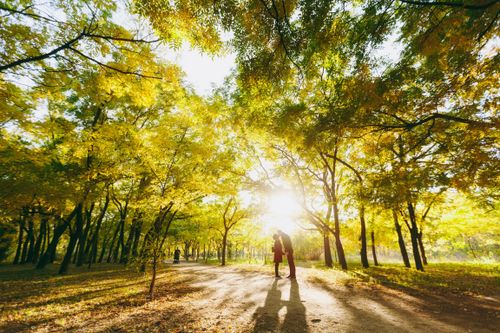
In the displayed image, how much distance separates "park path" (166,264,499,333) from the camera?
14.2 ft

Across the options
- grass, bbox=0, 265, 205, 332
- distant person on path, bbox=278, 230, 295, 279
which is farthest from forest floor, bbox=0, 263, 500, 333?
distant person on path, bbox=278, 230, 295, 279

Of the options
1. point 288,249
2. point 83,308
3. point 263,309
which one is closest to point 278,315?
point 263,309

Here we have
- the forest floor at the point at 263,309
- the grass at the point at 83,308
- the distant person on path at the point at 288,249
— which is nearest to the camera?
the forest floor at the point at 263,309

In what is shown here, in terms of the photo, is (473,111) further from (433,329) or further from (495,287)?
(495,287)

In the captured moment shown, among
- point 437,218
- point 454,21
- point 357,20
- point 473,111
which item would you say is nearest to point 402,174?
point 473,111

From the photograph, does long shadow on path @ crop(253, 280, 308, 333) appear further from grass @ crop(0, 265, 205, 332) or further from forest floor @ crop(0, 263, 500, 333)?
grass @ crop(0, 265, 205, 332)

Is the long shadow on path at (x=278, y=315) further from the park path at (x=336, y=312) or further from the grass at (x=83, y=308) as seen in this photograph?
the grass at (x=83, y=308)

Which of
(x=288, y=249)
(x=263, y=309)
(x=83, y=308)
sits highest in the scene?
(x=288, y=249)

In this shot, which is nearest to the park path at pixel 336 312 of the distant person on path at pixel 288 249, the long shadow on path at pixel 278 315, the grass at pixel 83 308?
the long shadow on path at pixel 278 315

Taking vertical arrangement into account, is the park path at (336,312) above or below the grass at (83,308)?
above

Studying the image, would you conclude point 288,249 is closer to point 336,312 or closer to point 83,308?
point 336,312

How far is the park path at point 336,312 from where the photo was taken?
433 centimetres

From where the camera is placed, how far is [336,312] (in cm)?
519

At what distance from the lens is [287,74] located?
5.28 meters
